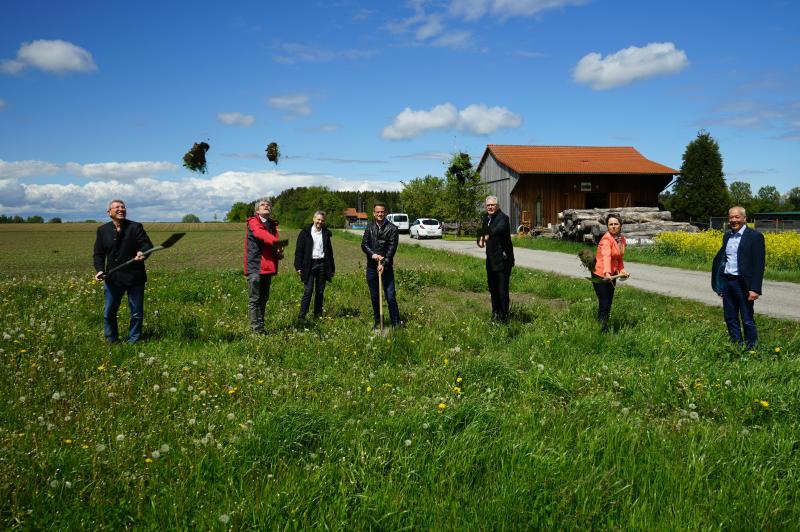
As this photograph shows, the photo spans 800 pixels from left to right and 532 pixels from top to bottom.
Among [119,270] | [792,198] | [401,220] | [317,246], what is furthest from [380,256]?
[792,198]

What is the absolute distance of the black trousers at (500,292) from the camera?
8602 mm

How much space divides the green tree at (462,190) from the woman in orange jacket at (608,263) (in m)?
32.4

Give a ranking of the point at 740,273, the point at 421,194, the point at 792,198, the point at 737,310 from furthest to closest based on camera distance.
A: the point at 792,198, the point at 421,194, the point at 737,310, the point at 740,273

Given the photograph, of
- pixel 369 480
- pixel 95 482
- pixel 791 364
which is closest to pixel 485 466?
pixel 369 480

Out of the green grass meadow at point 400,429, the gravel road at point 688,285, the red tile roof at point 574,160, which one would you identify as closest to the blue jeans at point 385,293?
the green grass meadow at point 400,429

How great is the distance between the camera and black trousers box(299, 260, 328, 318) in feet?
30.3

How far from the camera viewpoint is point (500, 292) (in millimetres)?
8625

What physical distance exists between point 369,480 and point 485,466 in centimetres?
81

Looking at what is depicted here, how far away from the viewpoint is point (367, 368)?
6.00 meters

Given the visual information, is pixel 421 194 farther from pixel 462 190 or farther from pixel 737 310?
pixel 737 310

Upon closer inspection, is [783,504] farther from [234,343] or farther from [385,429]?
[234,343]

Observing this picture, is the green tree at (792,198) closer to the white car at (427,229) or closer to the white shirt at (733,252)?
the white car at (427,229)

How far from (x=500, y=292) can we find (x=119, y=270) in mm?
5521

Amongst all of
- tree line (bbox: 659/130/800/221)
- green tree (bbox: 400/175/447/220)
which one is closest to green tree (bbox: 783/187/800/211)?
tree line (bbox: 659/130/800/221)
